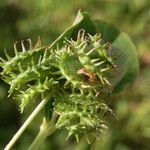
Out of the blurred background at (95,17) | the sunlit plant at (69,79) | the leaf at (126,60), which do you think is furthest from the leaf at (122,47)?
the blurred background at (95,17)

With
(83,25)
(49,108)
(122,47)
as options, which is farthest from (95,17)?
(49,108)

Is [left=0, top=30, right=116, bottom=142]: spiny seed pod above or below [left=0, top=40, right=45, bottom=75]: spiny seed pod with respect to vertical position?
below

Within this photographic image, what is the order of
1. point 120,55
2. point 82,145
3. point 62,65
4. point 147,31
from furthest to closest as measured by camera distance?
point 147,31, point 82,145, point 120,55, point 62,65

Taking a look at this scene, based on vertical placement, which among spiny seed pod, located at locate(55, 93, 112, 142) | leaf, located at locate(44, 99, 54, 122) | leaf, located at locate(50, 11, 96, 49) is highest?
leaf, located at locate(50, 11, 96, 49)

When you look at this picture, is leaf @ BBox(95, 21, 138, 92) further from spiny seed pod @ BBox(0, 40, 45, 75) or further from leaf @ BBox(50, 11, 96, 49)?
spiny seed pod @ BBox(0, 40, 45, 75)

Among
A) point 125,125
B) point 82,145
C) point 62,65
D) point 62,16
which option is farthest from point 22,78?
point 62,16

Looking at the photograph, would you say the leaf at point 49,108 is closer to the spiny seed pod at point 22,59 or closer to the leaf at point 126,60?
the spiny seed pod at point 22,59

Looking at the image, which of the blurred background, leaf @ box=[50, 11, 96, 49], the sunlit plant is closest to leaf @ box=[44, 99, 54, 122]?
the sunlit plant

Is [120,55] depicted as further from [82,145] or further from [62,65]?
[82,145]

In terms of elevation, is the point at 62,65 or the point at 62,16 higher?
the point at 62,16

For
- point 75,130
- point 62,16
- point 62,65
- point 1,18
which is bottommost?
point 75,130
